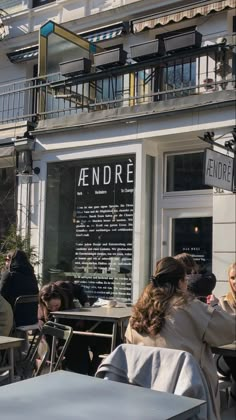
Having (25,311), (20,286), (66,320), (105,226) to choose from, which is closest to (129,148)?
(105,226)

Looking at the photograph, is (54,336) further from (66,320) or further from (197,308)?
(197,308)

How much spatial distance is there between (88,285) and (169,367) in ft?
22.5

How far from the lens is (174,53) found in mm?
8789

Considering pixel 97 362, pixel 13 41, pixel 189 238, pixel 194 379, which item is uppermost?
pixel 13 41

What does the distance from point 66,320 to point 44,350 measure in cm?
61

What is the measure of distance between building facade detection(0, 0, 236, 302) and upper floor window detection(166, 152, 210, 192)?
19mm

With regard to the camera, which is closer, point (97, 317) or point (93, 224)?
point (97, 317)

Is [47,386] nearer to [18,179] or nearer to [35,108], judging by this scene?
[18,179]

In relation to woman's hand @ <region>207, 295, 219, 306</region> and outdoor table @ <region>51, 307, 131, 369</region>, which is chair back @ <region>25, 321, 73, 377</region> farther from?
woman's hand @ <region>207, 295, 219, 306</region>

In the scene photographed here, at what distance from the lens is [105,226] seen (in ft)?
30.3

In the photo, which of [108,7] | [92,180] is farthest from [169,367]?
[108,7]

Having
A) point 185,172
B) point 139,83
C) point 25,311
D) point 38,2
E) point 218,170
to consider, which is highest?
point 38,2

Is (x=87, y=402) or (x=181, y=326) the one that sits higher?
(x=181, y=326)

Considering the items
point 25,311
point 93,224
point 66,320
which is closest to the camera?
point 66,320
